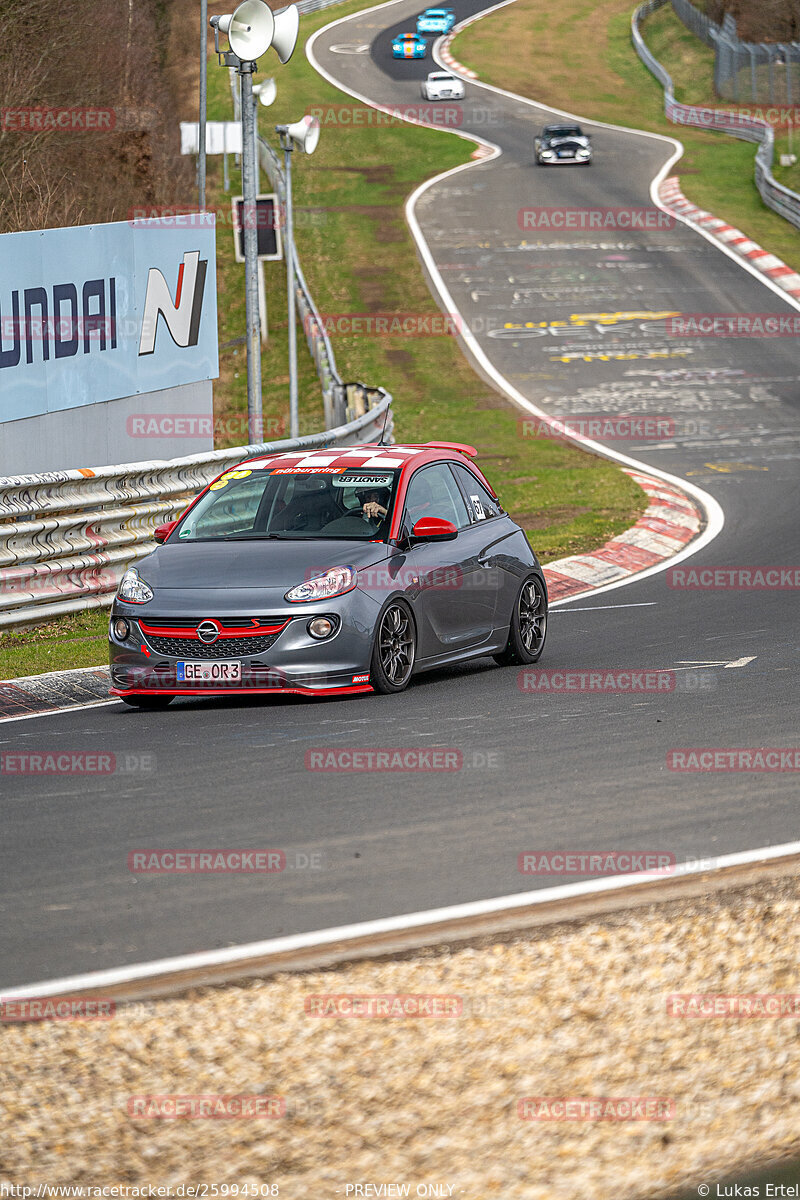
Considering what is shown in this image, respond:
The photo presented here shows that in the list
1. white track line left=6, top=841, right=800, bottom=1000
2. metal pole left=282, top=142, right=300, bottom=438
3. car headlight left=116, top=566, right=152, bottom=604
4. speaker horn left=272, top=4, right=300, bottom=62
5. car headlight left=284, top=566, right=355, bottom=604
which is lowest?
metal pole left=282, top=142, right=300, bottom=438

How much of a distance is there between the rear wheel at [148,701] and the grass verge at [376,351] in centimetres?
154

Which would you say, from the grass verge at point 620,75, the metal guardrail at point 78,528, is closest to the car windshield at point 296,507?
the metal guardrail at point 78,528

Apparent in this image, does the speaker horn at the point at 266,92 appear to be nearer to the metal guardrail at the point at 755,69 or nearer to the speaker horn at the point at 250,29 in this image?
the speaker horn at the point at 250,29

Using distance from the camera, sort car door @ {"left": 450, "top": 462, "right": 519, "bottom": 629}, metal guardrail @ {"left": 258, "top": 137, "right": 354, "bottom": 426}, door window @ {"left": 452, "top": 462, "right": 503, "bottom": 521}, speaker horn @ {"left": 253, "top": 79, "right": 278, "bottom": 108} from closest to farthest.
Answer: car door @ {"left": 450, "top": 462, "right": 519, "bottom": 629}
door window @ {"left": 452, "top": 462, "right": 503, "bottom": 521}
speaker horn @ {"left": 253, "top": 79, "right": 278, "bottom": 108}
metal guardrail @ {"left": 258, "top": 137, "right": 354, "bottom": 426}

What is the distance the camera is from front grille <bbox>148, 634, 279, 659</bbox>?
10055 millimetres

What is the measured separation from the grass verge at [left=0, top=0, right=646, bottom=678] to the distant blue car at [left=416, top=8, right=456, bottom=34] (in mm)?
19670

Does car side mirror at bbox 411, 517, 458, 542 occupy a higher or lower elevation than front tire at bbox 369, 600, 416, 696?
higher

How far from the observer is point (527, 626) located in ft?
39.7

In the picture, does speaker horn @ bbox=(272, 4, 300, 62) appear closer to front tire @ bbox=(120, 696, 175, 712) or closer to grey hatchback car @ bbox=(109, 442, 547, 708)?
grey hatchback car @ bbox=(109, 442, 547, 708)

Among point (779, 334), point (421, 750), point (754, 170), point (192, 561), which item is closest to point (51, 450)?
point (192, 561)

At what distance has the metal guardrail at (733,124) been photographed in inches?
1766

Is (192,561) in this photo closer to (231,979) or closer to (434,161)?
(231,979)

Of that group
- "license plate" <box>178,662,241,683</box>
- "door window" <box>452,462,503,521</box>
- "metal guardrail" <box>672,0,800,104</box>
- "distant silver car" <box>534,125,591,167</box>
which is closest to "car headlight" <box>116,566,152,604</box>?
"license plate" <box>178,662,241,683</box>

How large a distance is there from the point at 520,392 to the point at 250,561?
20.9 meters
